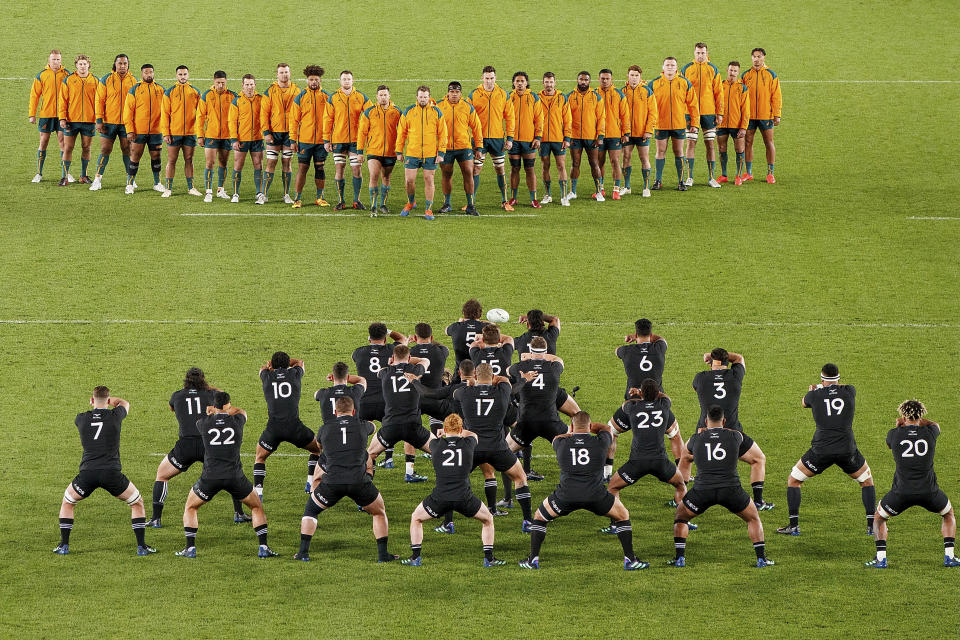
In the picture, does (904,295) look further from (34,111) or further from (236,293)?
(34,111)

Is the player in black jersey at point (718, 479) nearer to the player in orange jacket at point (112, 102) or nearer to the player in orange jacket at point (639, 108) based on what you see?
the player in orange jacket at point (639, 108)

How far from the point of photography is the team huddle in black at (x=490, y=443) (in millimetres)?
13172

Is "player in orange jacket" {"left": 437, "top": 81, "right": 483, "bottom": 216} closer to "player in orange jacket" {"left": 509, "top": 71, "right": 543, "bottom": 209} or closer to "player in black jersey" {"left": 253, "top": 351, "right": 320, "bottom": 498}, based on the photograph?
"player in orange jacket" {"left": 509, "top": 71, "right": 543, "bottom": 209}

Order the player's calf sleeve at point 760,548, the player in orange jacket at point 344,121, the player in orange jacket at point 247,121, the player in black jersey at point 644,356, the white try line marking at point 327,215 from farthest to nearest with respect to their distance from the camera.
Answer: the white try line marking at point 327,215 → the player in orange jacket at point 247,121 → the player in orange jacket at point 344,121 → the player in black jersey at point 644,356 → the player's calf sleeve at point 760,548

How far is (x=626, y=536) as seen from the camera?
1323 centimetres

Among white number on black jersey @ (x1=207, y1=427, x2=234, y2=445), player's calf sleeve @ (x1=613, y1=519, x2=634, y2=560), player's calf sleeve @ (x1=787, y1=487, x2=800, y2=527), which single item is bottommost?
player's calf sleeve @ (x1=613, y1=519, x2=634, y2=560)

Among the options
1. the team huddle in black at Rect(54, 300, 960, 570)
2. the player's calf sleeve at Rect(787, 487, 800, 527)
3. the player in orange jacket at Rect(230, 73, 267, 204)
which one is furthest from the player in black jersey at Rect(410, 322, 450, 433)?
the player in orange jacket at Rect(230, 73, 267, 204)

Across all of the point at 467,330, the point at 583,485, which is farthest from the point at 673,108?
the point at 583,485

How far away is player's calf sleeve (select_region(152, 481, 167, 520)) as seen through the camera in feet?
47.1

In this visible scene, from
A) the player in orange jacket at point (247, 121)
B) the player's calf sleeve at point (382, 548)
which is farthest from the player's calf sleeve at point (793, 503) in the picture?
the player in orange jacket at point (247, 121)

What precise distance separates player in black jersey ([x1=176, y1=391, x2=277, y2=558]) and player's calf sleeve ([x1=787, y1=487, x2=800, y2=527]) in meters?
5.42

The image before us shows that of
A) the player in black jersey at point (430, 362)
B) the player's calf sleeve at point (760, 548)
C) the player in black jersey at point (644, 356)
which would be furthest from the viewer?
the player in black jersey at point (644, 356)

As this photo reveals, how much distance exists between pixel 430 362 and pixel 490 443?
1.85 m

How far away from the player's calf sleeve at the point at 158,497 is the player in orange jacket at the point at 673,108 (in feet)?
45.2
